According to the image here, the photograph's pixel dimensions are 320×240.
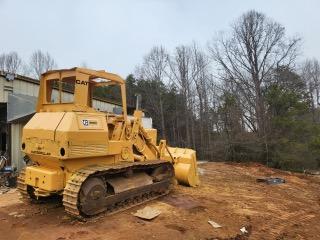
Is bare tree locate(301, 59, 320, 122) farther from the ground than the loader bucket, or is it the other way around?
bare tree locate(301, 59, 320, 122)

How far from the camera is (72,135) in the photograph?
730 cm

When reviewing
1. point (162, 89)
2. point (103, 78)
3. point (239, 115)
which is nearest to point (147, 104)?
point (162, 89)

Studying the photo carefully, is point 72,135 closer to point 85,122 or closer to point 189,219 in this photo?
point 85,122

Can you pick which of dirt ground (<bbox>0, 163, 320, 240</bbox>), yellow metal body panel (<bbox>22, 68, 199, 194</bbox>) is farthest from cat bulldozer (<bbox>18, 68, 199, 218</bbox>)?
dirt ground (<bbox>0, 163, 320, 240</bbox>)

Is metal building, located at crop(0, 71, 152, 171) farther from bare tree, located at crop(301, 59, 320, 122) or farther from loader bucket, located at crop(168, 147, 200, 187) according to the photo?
bare tree, located at crop(301, 59, 320, 122)

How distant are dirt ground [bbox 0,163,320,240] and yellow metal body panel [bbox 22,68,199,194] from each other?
0.80 m

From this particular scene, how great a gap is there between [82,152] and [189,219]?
101 inches

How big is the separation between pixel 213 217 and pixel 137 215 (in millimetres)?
1633

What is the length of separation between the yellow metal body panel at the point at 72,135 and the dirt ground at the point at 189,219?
802mm

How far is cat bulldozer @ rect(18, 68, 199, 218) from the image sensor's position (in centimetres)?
732

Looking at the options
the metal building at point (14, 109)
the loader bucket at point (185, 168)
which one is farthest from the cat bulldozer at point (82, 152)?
the metal building at point (14, 109)

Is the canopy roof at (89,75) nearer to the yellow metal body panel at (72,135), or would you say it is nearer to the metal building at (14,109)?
the yellow metal body panel at (72,135)

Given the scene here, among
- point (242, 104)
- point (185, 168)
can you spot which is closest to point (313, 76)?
point (242, 104)

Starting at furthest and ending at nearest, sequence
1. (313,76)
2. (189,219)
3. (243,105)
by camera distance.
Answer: (313,76), (243,105), (189,219)
